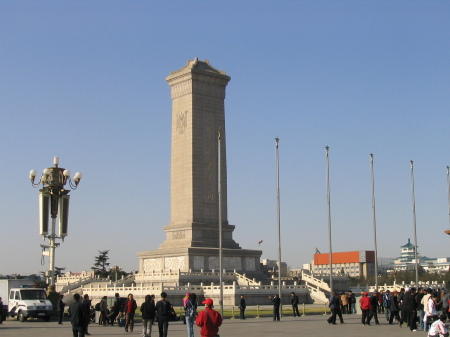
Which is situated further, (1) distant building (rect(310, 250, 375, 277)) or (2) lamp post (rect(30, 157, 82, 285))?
(1) distant building (rect(310, 250, 375, 277))

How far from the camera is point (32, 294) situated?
1423 inches

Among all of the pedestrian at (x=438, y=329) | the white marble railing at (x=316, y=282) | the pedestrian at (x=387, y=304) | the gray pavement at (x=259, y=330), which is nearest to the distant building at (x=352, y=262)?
the white marble railing at (x=316, y=282)

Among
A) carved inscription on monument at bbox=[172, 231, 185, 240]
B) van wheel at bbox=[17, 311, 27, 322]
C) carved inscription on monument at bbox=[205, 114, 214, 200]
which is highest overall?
carved inscription on monument at bbox=[205, 114, 214, 200]

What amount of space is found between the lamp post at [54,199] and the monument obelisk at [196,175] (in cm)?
3215

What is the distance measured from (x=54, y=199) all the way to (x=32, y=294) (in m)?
5.24

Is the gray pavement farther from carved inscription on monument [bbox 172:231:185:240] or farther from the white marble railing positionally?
carved inscription on monument [bbox 172:231:185:240]

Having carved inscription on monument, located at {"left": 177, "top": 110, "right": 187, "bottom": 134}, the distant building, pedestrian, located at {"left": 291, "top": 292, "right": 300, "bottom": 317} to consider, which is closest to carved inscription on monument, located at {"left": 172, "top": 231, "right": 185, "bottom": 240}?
carved inscription on monument, located at {"left": 177, "top": 110, "right": 187, "bottom": 134}

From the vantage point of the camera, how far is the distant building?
16100 centimetres

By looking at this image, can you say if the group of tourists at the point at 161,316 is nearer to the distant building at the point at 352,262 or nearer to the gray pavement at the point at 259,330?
the gray pavement at the point at 259,330

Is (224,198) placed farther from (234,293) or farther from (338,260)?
(338,260)

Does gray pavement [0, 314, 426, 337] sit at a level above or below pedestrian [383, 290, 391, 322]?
below

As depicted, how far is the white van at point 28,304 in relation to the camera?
35.0 m

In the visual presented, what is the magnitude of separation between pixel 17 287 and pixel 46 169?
262 inches

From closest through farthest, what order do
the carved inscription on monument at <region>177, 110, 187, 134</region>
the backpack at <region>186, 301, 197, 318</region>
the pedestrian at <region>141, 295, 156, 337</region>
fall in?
the backpack at <region>186, 301, 197, 318</region> → the pedestrian at <region>141, 295, 156, 337</region> → the carved inscription on monument at <region>177, 110, 187, 134</region>
